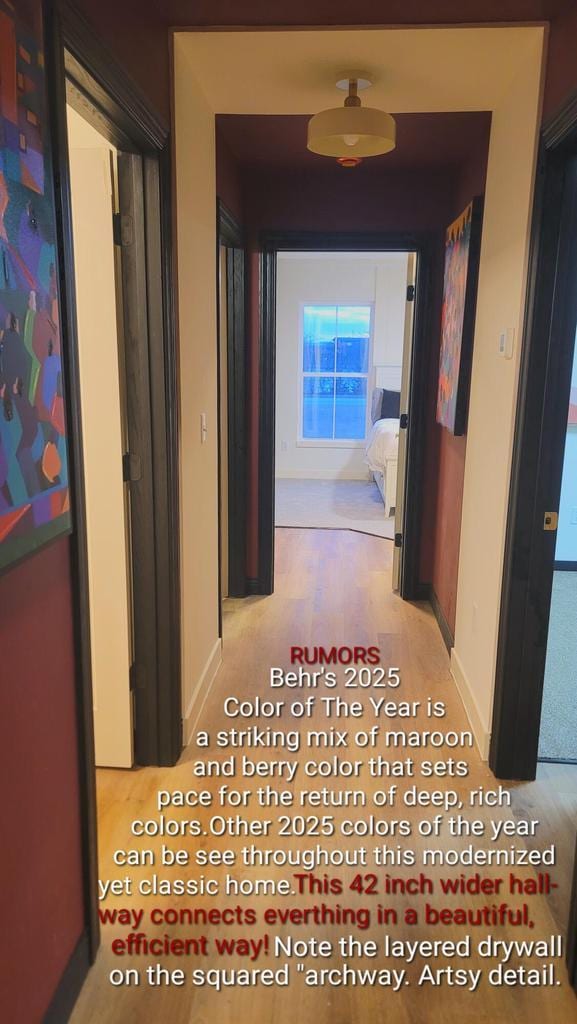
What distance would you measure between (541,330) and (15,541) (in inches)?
65.2

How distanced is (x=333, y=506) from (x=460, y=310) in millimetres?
3837

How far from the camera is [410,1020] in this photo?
1562 mm

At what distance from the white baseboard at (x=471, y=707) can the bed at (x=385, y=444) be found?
2336 mm

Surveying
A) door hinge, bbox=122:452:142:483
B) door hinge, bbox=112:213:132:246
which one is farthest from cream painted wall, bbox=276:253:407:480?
door hinge, bbox=122:452:142:483

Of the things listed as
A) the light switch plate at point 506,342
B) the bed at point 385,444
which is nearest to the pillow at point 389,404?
the bed at point 385,444

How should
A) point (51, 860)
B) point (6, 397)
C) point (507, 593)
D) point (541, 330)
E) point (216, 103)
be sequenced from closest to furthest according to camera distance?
1. point (6, 397)
2. point (51, 860)
3. point (541, 330)
4. point (507, 593)
5. point (216, 103)

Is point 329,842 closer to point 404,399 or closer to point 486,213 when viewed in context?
point 486,213

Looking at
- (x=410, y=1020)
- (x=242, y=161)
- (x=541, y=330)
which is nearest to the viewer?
(x=410, y=1020)

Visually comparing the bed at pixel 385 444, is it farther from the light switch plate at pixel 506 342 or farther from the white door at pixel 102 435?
the white door at pixel 102 435

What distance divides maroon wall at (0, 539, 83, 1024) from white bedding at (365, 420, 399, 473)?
524cm

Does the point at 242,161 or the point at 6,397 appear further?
the point at 242,161

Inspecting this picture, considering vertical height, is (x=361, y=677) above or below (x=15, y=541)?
below

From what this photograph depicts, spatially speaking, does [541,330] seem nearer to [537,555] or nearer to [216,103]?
[537,555]

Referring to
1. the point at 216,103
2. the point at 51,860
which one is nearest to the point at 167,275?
the point at 216,103
